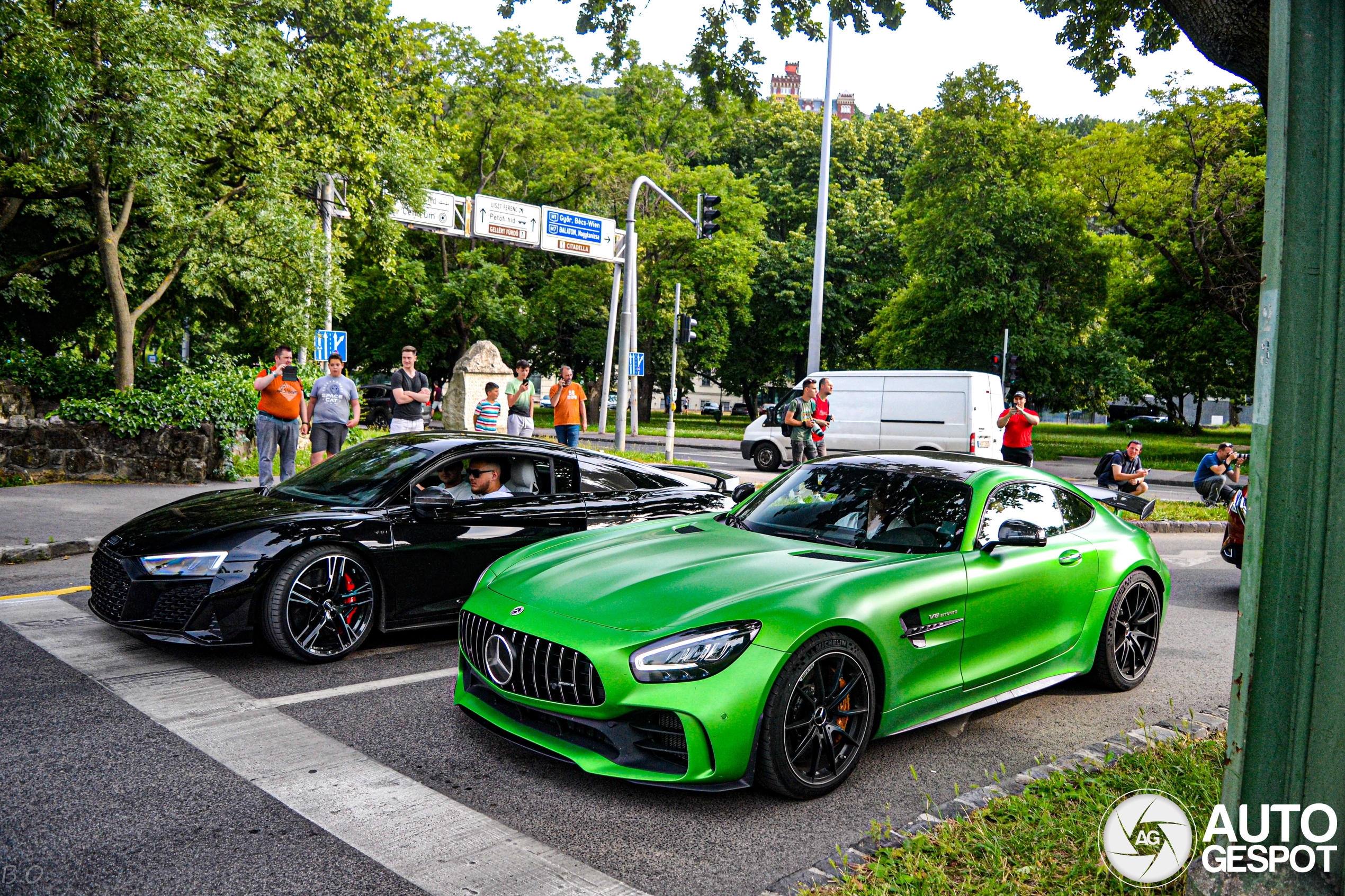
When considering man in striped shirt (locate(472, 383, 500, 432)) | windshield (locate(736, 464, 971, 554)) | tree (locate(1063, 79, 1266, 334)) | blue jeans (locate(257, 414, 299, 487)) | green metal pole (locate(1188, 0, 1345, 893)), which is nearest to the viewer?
green metal pole (locate(1188, 0, 1345, 893))

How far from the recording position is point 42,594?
7.02 meters

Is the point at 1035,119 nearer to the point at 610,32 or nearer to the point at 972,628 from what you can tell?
the point at 610,32

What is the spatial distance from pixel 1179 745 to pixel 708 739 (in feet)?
7.61

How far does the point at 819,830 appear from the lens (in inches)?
139

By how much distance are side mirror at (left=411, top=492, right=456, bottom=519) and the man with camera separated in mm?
11872

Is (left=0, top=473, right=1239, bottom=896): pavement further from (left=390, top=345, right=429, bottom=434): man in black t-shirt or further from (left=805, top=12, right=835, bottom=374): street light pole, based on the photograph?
(left=805, top=12, right=835, bottom=374): street light pole

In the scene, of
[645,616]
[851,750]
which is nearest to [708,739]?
[645,616]

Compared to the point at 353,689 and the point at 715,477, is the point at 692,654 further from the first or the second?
the point at 715,477

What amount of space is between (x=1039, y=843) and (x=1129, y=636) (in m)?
2.54

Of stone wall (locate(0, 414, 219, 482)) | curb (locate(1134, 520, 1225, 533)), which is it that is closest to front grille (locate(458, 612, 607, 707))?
stone wall (locate(0, 414, 219, 482))

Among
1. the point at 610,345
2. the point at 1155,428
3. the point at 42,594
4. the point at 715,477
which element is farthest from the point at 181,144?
the point at 1155,428

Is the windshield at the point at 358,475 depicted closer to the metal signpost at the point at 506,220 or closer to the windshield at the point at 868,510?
the windshield at the point at 868,510

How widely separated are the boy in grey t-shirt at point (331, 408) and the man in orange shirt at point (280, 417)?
1.07 feet

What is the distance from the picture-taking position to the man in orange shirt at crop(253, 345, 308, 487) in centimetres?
1083
